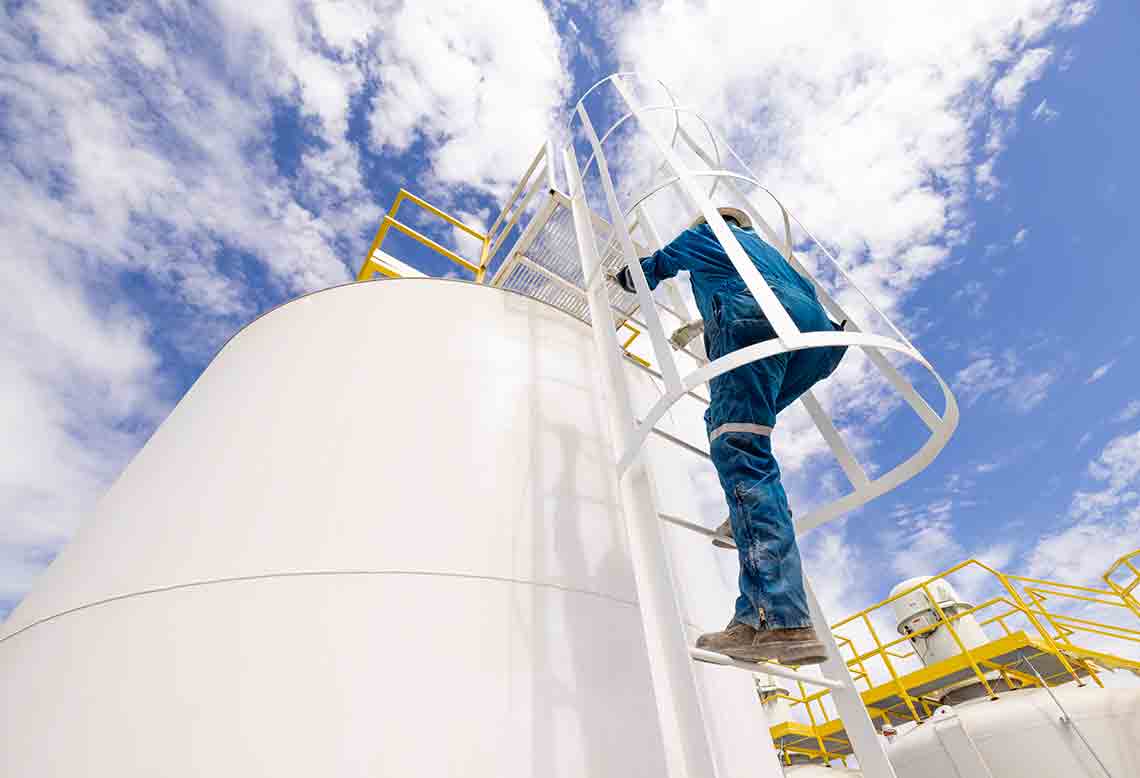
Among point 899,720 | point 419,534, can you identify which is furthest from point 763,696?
point 419,534

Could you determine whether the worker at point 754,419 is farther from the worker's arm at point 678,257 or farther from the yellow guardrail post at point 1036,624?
the yellow guardrail post at point 1036,624

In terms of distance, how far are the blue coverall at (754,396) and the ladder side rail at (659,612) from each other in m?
0.29

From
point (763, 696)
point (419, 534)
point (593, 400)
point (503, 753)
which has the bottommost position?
point (503, 753)

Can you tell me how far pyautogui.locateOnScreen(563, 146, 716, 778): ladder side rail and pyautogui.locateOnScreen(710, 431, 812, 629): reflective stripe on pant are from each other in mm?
286

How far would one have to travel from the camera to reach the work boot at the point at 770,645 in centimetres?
192

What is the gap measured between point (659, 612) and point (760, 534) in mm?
473

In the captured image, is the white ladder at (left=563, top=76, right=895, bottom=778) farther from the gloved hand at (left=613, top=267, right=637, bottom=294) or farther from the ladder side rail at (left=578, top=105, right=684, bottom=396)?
the gloved hand at (left=613, top=267, right=637, bottom=294)

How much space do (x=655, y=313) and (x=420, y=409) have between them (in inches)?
47.9

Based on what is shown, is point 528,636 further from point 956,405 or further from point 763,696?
Answer: point 763,696

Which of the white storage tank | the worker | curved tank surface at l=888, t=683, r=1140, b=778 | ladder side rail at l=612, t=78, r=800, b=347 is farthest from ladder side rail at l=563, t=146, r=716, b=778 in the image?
the white storage tank

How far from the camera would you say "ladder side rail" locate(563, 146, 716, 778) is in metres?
1.72

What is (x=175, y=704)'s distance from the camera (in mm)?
1744

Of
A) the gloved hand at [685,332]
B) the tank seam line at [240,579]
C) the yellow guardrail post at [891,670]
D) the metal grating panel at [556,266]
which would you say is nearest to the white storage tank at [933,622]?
the yellow guardrail post at [891,670]

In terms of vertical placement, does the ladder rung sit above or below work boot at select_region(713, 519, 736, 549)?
below
